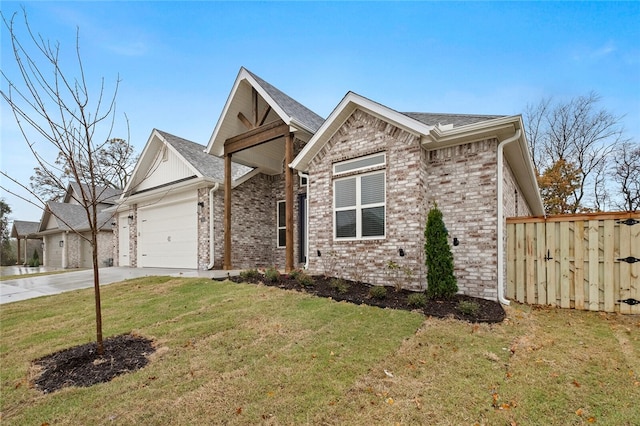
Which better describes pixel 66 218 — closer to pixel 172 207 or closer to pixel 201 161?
pixel 172 207

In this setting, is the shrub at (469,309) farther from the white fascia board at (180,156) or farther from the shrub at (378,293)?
the white fascia board at (180,156)

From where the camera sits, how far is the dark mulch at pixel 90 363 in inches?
140

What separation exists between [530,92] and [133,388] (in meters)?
26.6

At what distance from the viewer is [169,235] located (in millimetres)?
12797

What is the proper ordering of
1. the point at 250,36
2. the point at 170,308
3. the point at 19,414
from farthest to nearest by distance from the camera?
the point at 250,36
the point at 170,308
the point at 19,414

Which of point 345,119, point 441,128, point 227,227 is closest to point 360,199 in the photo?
point 345,119

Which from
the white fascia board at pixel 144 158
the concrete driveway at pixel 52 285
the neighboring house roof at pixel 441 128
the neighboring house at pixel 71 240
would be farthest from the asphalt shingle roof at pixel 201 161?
the neighboring house at pixel 71 240

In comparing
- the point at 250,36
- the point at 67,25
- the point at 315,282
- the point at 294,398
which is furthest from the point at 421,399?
the point at 250,36

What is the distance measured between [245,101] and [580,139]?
2186 cm

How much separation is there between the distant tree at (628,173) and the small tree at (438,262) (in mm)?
20637

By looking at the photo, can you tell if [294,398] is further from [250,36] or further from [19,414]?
[250,36]

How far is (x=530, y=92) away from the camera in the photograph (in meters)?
21.8

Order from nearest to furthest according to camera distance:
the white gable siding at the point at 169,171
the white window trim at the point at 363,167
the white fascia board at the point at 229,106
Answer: the white window trim at the point at 363,167, the white fascia board at the point at 229,106, the white gable siding at the point at 169,171

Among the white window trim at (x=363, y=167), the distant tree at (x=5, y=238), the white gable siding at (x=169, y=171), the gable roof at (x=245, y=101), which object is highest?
the gable roof at (x=245, y=101)
